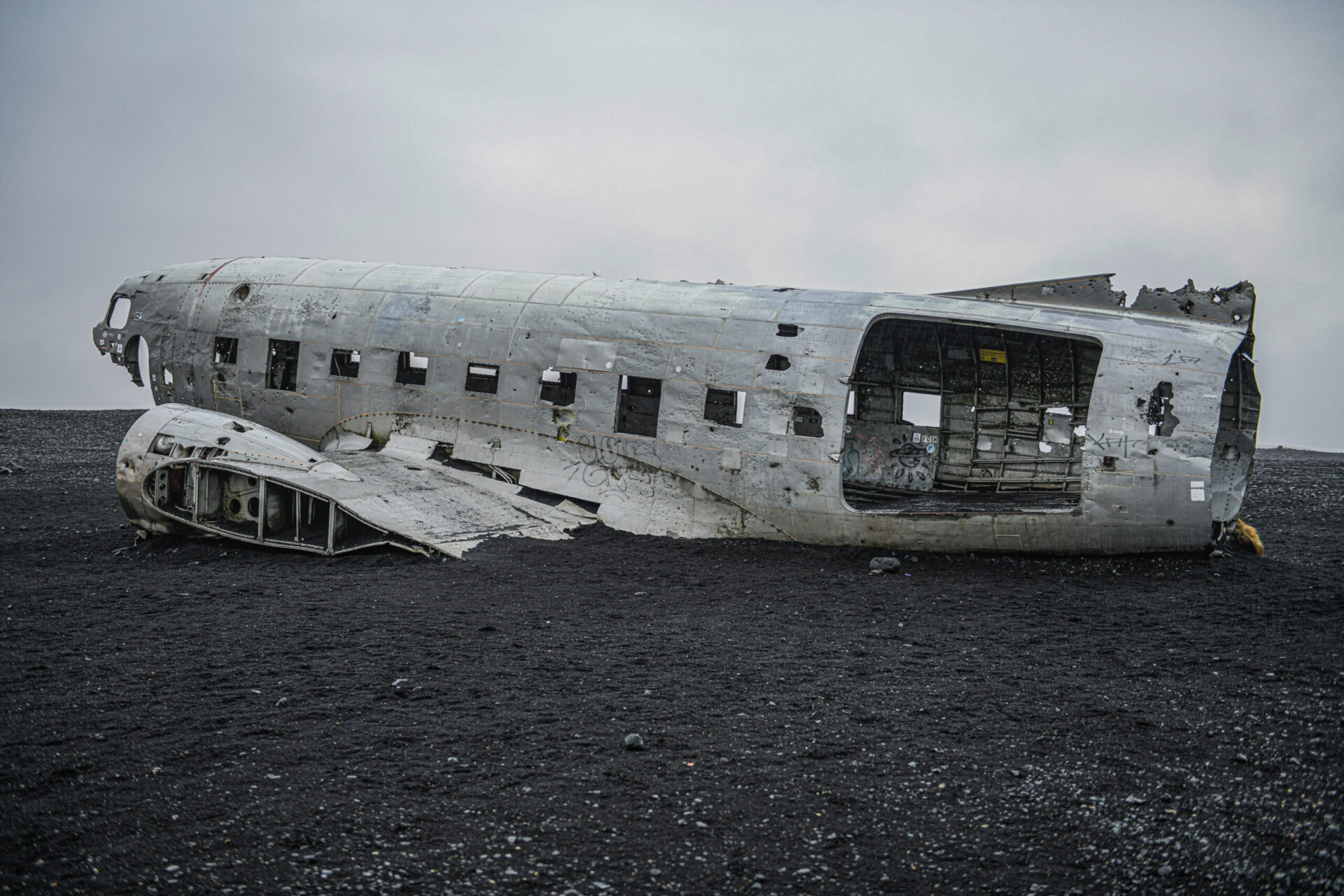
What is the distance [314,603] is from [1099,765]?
780 centimetres

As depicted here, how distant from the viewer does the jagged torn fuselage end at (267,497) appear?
11469mm

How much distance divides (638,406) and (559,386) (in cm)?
128

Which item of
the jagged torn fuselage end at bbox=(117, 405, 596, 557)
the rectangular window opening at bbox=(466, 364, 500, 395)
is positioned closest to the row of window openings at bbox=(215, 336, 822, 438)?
the rectangular window opening at bbox=(466, 364, 500, 395)

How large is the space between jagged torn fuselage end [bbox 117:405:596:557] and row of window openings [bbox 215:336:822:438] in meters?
1.94

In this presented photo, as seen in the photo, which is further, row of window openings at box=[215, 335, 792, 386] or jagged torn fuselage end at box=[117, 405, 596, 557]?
row of window openings at box=[215, 335, 792, 386]

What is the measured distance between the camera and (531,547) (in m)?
11.9

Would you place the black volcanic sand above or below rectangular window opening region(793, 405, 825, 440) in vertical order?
below

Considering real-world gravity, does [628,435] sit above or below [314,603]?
above

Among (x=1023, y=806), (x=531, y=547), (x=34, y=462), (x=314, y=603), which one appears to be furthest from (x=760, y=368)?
(x=34, y=462)

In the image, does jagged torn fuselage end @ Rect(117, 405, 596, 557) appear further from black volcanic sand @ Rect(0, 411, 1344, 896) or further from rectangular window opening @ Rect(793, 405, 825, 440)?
rectangular window opening @ Rect(793, 405, 825, 440)

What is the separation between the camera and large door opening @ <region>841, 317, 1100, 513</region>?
45.1ft

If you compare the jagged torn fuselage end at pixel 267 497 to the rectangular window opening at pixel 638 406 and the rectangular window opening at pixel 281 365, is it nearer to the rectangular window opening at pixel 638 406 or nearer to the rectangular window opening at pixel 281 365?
the rectangular window opening at pixel 638 406

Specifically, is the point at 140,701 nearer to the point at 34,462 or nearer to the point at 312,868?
the point at 312,868

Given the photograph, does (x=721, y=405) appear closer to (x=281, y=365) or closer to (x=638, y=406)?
(x=638, y=406)
